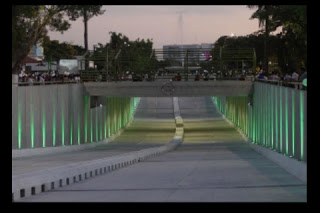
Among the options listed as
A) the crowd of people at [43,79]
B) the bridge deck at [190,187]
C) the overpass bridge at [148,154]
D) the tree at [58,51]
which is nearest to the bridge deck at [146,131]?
the overpass bridge at [148,154]

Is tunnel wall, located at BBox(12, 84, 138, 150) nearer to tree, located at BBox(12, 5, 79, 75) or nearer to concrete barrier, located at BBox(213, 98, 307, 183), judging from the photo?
tree, located at BBox(12, 5, 79, 75)

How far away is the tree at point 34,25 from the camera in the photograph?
148 ft

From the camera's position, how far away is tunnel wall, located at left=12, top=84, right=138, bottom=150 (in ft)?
135

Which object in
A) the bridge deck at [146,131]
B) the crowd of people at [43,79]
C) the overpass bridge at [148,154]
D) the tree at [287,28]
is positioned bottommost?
the bridge deck at [146,131]

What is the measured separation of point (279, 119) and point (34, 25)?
17447 mm

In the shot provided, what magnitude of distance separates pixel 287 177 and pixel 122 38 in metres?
140

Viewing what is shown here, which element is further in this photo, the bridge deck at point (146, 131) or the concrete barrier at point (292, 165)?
the bridge deck at point (146, 131)

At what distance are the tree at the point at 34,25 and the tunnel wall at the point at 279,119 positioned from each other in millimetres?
11398

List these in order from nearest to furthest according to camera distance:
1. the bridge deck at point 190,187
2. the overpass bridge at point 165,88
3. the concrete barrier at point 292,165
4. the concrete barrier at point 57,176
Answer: the bridge deck at point 190,187 → the concrete barrier at point 57,176 → the concrete barrier at point 292,165 → the overpass bridge at point 165,88

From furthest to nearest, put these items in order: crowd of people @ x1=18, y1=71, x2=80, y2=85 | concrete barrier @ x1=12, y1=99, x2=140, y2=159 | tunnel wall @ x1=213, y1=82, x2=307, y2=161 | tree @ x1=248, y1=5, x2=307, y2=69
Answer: crowd of people @ x1=18, y1=71, x2=80, y2=85, tree @ x1=248, y1=5, x2=307, y2=69, concrete barrier @ x1=12, y1=99, x2=140, y2=159, tunnel wall @ x1=213, y1=82, x2=307, y2=161

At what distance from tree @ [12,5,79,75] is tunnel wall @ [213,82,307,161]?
1140 cm

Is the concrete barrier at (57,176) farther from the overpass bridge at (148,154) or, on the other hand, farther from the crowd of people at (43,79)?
the crowd of people at (43,79)

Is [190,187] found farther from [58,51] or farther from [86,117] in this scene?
[58,51]

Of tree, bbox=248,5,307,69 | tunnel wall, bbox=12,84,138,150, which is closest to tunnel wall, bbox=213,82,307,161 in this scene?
tree, bbox=248,5,307,69
